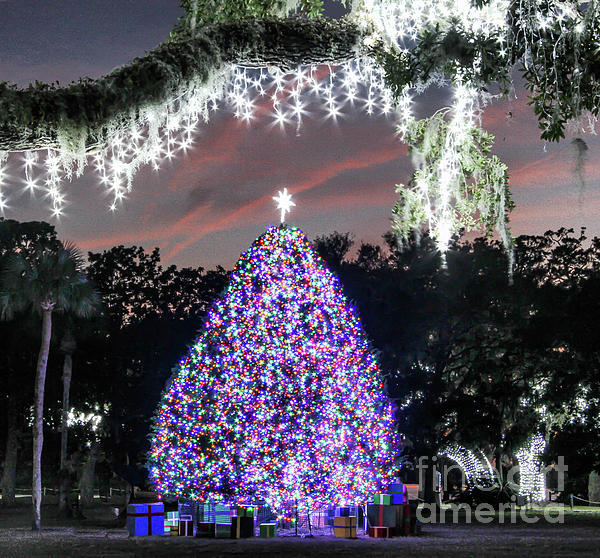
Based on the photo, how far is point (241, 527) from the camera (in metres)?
19.5

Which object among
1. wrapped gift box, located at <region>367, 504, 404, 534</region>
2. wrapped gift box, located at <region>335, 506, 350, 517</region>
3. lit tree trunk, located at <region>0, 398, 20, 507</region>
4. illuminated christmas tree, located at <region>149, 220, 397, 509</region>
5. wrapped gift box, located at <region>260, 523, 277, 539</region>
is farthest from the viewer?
lit tree trunk, located at <region>0, 398, 20, 507</region>

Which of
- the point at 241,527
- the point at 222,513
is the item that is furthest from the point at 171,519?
the point at 241,527

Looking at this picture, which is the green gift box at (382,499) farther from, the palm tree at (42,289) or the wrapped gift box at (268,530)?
the palm tree at (42,289)

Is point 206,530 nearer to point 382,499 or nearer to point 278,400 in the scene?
point 278,400

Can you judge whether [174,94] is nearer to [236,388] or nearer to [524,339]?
[236,388]

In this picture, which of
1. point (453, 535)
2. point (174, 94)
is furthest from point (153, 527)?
point (174, 94)

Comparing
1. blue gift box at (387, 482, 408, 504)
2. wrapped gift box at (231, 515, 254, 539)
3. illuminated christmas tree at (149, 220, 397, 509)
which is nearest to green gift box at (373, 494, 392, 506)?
blue gift box at (387, 482, 408, 504)

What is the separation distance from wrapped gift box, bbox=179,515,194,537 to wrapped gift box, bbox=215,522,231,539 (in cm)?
123

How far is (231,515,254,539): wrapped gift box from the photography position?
63.9ft

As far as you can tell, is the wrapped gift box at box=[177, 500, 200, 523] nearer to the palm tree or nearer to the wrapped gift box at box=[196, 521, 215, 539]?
the wrapped gift box at box=[196, 521, 215, 539]

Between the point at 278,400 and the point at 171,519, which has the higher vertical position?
the point at 278,400

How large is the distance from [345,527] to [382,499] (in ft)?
5.39

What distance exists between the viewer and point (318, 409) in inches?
728

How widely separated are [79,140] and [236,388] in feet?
51.5
